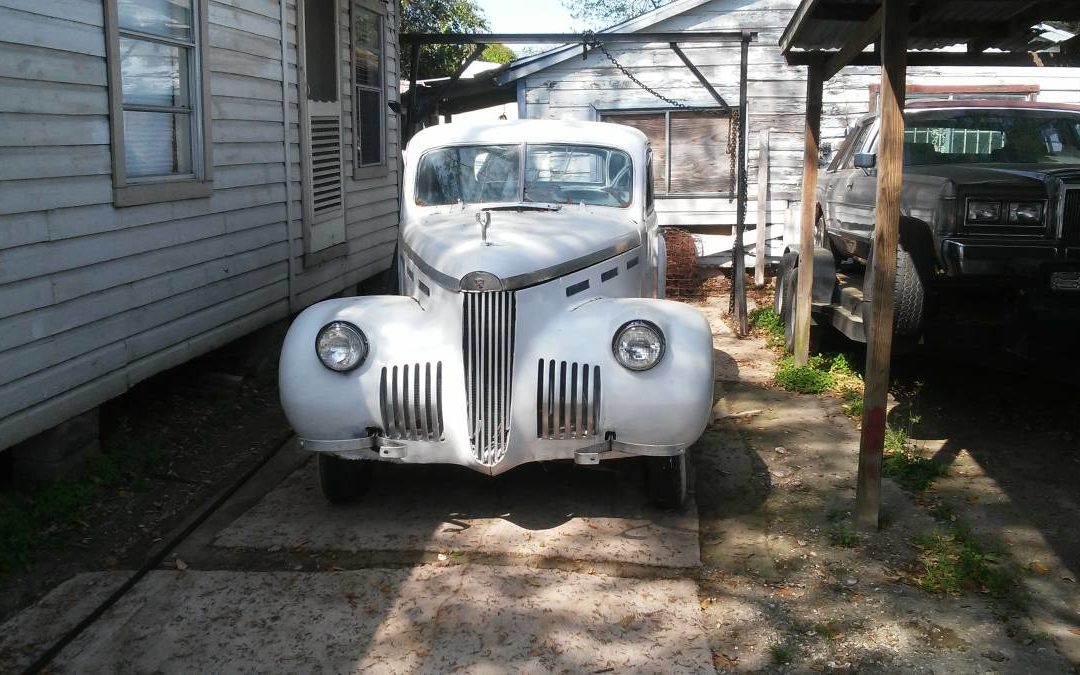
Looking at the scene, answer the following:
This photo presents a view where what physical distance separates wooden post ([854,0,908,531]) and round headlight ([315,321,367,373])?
2.45 m

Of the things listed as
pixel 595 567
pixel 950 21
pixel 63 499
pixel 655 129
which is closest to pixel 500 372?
pixel 595 567

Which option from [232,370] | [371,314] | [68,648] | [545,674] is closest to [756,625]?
[545,674]

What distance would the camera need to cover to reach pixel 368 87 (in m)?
10.9

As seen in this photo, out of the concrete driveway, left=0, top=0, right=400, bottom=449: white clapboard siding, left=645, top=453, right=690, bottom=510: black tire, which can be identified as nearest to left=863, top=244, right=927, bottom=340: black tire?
left=645, top=453, right=690, bottom=510: black tire

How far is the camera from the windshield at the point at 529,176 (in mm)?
6496

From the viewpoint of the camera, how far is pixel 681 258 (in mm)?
12461

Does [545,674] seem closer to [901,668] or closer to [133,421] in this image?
[901,668]

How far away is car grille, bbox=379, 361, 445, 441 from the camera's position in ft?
15.9

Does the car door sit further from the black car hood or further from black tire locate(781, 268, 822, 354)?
the black car hood

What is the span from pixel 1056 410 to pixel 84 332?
613cm

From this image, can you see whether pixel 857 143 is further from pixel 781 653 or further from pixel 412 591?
pixel 412 591

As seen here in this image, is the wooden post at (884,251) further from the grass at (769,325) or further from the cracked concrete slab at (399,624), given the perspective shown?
the grass at (769,325)

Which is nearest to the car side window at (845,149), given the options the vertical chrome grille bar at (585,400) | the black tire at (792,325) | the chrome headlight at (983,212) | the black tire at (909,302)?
the black tire at (792,325)

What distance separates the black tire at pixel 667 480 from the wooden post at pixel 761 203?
26.1 ft
